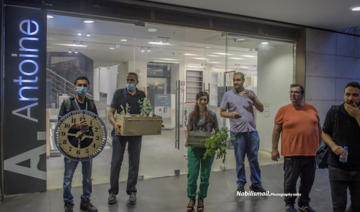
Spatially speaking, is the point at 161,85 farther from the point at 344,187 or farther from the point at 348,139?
the point at 344,187

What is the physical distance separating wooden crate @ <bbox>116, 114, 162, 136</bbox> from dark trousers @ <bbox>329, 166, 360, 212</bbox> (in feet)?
6.58

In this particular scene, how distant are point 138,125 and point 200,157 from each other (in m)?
0.84

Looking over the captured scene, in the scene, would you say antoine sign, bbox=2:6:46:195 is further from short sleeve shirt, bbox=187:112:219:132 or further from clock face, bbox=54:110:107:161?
short sleeve shirt, bbox=187:112:219:132

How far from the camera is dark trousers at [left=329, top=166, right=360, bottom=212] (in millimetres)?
2609

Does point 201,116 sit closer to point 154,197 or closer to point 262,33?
point 154,197

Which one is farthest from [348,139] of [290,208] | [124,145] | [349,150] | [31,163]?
[31,163]

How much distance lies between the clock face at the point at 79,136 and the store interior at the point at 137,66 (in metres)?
1.11

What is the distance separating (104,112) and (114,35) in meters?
1.26

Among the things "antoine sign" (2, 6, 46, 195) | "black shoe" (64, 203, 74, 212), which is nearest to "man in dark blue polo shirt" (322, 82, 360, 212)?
"black shoe" (64, 203, 74, 212)

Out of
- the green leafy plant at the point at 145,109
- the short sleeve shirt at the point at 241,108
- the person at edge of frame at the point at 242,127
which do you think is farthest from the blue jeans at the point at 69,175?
the short sleeve shirt at the point at 241,108

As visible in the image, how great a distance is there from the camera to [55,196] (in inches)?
150

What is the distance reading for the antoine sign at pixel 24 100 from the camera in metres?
3.72

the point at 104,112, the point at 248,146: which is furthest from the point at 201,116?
the point at 104,112

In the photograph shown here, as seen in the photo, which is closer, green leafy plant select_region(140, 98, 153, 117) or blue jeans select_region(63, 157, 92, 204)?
blue jeans select_region(63, 157, 92, 204)
